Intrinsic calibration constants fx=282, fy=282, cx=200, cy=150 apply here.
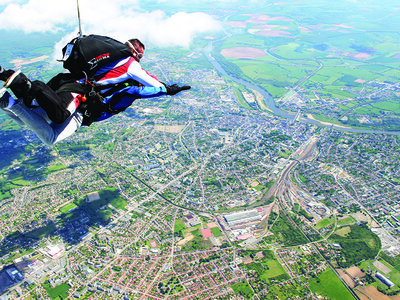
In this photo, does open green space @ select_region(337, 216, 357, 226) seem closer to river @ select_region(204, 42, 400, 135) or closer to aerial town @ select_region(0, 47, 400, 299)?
aerial town @ select_region(0, 47, 400, 299)

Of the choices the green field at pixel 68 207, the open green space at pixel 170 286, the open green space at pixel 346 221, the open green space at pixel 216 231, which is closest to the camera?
the open green space at pixel 170 286

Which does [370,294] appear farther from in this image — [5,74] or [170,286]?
[5,74]

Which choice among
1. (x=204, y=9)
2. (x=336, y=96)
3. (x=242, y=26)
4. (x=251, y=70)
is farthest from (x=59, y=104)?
(x=204, y=9)

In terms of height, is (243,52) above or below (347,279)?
above

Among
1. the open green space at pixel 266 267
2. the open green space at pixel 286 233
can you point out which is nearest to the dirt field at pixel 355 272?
the open green space at pixel 286 233

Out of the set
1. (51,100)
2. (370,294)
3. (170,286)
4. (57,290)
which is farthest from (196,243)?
(51,100)

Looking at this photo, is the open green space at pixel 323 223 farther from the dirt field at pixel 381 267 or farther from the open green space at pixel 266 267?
the open green space at pixel 266 267
